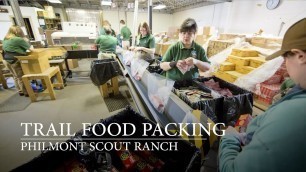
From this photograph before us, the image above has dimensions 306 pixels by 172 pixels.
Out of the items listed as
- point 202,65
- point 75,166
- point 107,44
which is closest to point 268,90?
point 202,65

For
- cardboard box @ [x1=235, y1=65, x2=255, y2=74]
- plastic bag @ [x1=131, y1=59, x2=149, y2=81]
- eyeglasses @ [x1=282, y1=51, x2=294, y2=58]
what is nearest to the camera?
eyeglasses @ [x1=282, y1=51, x2=294, y2=58]

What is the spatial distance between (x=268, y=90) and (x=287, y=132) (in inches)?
97.5

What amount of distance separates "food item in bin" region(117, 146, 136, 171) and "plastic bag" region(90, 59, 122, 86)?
8.00 feet

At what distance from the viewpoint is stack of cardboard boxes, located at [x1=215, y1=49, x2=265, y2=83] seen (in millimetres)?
3009

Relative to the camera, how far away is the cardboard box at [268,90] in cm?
235

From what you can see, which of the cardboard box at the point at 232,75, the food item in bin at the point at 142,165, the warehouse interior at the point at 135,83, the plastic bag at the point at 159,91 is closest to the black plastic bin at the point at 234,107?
the warehouse interior at the point at 135,83

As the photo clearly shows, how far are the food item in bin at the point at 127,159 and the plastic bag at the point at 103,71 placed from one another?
244cm

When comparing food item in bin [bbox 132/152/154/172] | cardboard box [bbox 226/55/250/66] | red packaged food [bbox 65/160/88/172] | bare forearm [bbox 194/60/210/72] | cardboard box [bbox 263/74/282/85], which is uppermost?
bare forearm [bbox 194/60/210/72]

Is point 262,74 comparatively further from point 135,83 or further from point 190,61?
point 135,83

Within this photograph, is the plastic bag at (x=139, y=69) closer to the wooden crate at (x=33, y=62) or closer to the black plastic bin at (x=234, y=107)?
the black plastic bin at (x=234, y=107)

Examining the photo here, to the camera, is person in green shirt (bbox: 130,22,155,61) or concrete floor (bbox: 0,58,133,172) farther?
person in green shirt (bbox: 130,22,155,61)

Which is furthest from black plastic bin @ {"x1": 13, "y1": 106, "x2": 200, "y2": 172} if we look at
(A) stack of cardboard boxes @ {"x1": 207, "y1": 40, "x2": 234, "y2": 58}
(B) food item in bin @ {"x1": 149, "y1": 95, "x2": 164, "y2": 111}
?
(A) stack of cardboard boxes @ {"x1": 207, "y1": 40, "x2": 234, "y2": 58}

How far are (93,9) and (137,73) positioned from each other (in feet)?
40.7

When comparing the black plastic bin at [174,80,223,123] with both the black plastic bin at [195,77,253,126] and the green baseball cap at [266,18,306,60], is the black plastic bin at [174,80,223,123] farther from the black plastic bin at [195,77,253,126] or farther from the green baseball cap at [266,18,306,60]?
the green baseball cap at [266,18,306,60]
